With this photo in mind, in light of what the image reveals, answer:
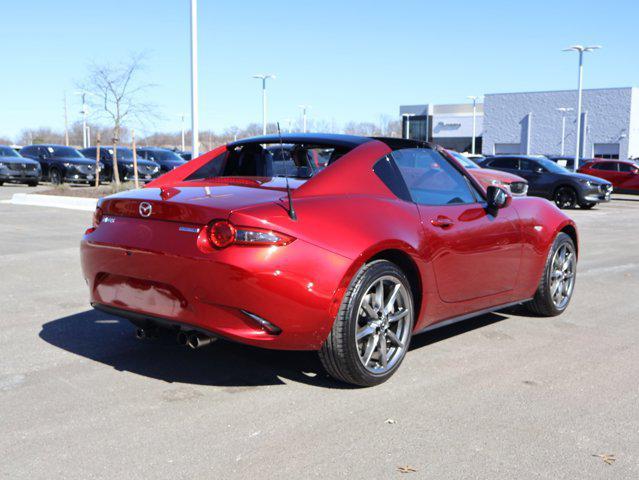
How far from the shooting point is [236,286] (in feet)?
13.1

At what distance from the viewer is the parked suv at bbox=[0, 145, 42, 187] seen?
27609 mm

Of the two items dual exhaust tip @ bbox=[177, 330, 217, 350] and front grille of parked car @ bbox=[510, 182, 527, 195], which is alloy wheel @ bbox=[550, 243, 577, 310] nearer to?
dual exhaust tip @ bbox=[177, 330, 217, 350]

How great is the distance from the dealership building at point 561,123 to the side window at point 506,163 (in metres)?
44.0

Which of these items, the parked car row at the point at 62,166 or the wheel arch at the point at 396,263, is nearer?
the wheel arch at the point at 396,263

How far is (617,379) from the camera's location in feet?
15.9

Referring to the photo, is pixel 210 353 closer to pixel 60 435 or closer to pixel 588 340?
pixel 60 435

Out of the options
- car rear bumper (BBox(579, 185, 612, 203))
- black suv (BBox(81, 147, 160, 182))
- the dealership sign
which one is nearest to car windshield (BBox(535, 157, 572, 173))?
car rear bumper (BBox(579, 185, 612, 203))

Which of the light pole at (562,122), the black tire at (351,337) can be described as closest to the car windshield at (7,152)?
the black tire at (351,337)

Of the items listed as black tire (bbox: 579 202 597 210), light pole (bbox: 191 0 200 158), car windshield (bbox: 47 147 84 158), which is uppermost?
light pole (bbox: 191 0 200 158)

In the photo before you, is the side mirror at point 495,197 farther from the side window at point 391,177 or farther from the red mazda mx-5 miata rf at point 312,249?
the side window at point 391,177

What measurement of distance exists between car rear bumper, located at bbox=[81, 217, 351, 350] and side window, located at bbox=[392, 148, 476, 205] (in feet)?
3.75

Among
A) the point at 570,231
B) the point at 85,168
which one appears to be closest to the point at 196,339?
the point at 570,231

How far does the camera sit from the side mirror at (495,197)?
5.55 metres

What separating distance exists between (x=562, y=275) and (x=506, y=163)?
62.5ft
